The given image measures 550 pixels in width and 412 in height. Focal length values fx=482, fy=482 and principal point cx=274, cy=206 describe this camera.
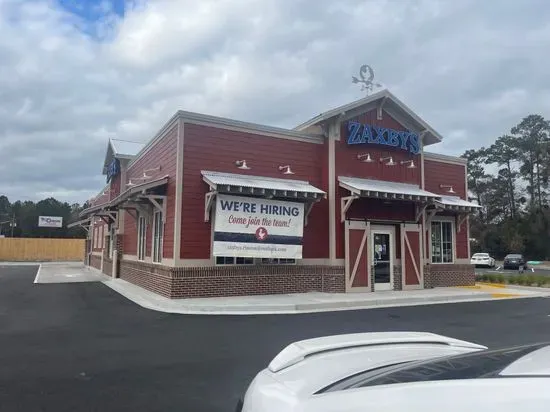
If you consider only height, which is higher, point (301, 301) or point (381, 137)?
point (381, 137)

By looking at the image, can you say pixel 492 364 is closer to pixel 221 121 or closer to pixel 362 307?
pixel 362 307

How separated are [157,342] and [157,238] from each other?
8790mm

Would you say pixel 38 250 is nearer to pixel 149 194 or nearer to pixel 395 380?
pixel 149 194

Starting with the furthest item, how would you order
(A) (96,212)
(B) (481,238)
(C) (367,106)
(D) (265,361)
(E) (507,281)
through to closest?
(B) (481,238) → (A) (96,212) → (E) (507,281) → (C) (367,106) → (D) (265,361)

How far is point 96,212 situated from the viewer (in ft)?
82.2

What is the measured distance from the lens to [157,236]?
54.6 ft

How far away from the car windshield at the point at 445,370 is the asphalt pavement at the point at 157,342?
336 centimetres

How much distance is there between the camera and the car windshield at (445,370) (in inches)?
63.1

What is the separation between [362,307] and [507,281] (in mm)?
11431

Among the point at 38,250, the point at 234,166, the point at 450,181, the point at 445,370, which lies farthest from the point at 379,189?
the point at 38,250

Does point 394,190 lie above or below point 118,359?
above

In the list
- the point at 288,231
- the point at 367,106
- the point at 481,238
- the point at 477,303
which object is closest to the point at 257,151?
the point at 288,231

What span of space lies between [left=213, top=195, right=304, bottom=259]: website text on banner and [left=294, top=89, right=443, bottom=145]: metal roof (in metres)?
3.21

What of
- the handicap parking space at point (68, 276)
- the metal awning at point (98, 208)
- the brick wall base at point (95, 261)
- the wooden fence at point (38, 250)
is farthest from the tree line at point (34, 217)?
the metal awning at point (98, 208)
